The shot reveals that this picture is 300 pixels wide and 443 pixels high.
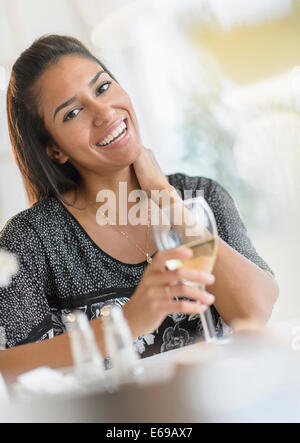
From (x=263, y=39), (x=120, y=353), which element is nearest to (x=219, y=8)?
(x=263, y=39)

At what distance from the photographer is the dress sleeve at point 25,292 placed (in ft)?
3.20

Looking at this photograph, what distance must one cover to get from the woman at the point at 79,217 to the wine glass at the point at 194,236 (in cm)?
27

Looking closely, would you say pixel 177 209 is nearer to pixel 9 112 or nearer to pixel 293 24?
pixel 9 112

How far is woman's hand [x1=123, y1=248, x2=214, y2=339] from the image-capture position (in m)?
0.57

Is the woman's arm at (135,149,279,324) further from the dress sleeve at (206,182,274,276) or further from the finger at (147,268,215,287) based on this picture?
the finger at (147,268,215,287)

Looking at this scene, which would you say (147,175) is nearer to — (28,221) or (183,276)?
(28,221)

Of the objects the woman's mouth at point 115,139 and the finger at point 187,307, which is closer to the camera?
the finger at point 187,307

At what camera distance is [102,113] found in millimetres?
997

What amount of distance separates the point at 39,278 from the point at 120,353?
15.3 inches

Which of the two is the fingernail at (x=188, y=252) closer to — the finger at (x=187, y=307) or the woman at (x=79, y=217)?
the finger at (x=187, y=307)

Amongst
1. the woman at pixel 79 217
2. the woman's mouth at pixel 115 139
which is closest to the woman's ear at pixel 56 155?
the woman at pixel 79 217

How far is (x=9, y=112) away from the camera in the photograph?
109 centimetres

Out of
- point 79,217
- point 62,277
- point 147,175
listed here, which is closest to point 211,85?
point 147,175

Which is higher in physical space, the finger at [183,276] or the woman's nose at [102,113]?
the woman's nose at [102,113]
